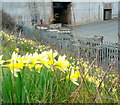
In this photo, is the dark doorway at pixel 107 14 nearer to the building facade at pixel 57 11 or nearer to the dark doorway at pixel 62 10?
the building facade at pixel 57 11

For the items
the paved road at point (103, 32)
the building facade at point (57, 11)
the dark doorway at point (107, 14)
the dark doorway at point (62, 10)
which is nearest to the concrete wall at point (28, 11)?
the building facade at point (57, 11)

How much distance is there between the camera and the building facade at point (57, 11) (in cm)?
1386

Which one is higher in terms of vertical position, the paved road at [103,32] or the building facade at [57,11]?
the building facade at [57,11]

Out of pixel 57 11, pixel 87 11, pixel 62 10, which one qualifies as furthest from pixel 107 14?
pixel 57 11

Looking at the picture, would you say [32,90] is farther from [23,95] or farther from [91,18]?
[91,18]

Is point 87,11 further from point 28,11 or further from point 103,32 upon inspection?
point 28,11

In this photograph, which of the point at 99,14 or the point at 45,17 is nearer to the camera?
the point at 45,17

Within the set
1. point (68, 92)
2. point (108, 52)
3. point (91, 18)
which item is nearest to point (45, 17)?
point (91, 18)

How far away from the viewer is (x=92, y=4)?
58.4 feet

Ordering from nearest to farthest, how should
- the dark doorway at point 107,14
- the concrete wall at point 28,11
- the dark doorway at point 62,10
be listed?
the concrete wall at point 28,11 < the dark doorway at point 62,10 < the dark doorway at point 107,14

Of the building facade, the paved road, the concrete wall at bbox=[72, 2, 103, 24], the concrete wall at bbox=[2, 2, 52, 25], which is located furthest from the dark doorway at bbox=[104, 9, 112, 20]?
the concrete wall at bbox=[2, 2, 52, 25]

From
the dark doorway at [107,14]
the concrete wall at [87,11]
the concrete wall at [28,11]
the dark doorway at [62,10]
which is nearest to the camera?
the concrete wall at [28,11]

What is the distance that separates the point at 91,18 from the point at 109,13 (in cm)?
294

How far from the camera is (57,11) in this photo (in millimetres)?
17594
